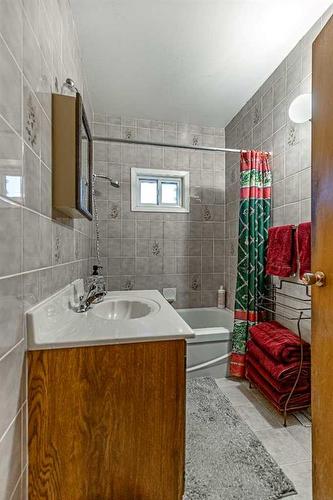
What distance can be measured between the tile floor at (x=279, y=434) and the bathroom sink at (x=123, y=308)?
3.20ft

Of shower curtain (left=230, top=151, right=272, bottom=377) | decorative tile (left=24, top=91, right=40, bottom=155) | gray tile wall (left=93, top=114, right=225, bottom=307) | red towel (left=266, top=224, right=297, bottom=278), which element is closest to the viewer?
decorative tile (left=24, top=91, right=40, bottom=155)

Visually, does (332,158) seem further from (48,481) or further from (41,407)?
(48,481)

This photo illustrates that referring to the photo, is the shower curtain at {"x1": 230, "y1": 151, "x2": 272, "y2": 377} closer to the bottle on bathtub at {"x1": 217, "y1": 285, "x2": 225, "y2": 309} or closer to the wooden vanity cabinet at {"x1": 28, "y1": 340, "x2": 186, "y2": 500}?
the bottle on bathtub at {"x1": 217, "y1": 285, "x2": 225, "y2": 309}

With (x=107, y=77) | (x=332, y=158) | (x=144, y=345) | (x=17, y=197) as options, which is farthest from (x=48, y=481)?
(x=107, y=77)

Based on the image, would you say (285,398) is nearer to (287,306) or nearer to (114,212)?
(287,306)

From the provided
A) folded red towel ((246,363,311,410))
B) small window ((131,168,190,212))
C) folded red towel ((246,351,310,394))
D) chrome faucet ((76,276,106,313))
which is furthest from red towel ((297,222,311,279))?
small window ((131,168,190,212))

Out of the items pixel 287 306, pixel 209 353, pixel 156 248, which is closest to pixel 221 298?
pixel 209 353

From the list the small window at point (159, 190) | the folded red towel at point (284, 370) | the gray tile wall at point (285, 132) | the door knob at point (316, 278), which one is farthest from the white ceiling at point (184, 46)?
the folded red towel at point (284, 370)

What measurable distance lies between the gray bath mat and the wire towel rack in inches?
12.9

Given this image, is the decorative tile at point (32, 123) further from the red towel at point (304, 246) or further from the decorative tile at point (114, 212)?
the decorative tile at point (114, 212)

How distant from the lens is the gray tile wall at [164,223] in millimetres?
2521

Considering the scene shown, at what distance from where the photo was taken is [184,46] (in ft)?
5.39

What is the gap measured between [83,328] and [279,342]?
4.08 feet

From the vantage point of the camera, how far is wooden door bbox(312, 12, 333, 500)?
863mm
